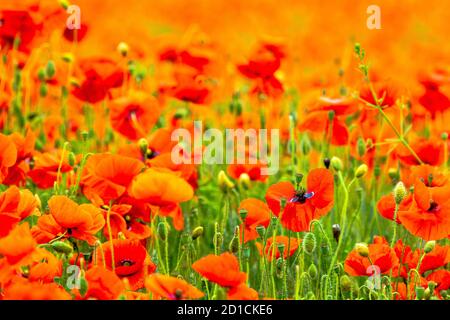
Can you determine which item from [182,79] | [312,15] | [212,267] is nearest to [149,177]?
[212,267]

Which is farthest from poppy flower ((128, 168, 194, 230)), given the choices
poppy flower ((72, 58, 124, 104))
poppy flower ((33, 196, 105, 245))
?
poppy flower ((72, 58, 124, 104))

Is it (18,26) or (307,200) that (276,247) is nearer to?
(307,200)

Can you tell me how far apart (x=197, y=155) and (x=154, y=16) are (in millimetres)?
4496

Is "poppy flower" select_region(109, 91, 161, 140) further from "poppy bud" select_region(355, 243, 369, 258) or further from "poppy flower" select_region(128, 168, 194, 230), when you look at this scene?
"poppy bud" select_region(355, 243, 369, 258)

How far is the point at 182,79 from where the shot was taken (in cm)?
262

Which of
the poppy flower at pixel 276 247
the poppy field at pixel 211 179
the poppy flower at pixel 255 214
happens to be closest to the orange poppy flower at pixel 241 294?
the poppy field at pixel 211 179

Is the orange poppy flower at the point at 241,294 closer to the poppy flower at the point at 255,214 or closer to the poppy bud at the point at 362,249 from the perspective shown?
the poppy bud at the point at 362,249

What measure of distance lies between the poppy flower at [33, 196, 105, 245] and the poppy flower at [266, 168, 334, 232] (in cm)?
32

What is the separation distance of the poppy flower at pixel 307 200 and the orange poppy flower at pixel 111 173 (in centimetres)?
25

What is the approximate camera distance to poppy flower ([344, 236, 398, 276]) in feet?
5.65

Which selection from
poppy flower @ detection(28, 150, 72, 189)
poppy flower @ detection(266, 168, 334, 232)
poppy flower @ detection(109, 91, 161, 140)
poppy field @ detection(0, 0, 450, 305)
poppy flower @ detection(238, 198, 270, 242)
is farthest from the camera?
poppy flower @ detection(109, 91, 161, 140)

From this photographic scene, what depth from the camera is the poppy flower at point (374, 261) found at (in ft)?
5.65

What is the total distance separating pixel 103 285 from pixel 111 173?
0.29m

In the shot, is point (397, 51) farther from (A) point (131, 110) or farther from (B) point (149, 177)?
(B) point (149, 177)
